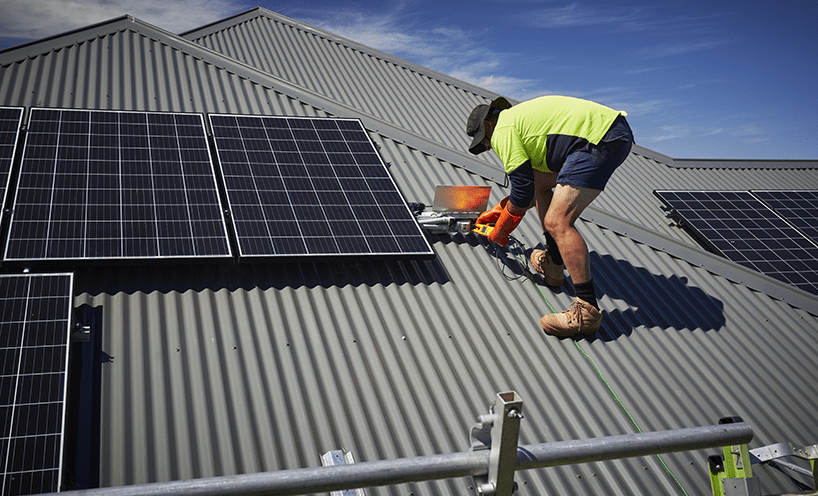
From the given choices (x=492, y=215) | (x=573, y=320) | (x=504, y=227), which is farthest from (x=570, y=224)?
(x=492, y=215)

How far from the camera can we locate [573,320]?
20.8 feet

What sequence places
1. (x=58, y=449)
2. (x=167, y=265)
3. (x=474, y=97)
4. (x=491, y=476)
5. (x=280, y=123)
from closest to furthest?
(x=491, y=476) < (x=58, y=449) < (x=167, y=265) < (x=280, y=123) < (x=474, y=97)

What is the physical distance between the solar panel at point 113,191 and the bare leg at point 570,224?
141 inches

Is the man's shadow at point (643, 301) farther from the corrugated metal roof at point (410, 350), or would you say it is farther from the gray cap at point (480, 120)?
the gray cap at point (480, 120)

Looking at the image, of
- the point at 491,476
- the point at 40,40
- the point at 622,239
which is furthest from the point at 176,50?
the point at 491,476

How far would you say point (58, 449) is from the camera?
3938 millimetres

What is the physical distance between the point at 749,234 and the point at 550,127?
21.3 feet

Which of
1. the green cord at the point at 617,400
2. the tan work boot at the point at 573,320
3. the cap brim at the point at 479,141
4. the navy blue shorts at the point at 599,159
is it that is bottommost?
the green cord at the point at 617,400

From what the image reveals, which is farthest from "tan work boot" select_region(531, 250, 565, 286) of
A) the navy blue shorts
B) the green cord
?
the navy blue shorts

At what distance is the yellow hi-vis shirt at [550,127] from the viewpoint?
6164 mm

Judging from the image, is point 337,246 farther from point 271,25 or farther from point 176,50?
point 271,25

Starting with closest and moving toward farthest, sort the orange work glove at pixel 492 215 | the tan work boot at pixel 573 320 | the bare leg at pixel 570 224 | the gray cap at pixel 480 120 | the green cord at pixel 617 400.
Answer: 1. the green cord at pixel 617 400
2. the bare leg at pixel 570 224
3. the tan work boot at pixel 573 320
4. the gray cap at pixel 480 120
5. the orange work glove at pixel 492 215

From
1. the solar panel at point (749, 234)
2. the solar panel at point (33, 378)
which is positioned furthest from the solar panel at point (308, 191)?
the solar panel at point (749, 234)

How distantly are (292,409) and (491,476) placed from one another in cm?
264
